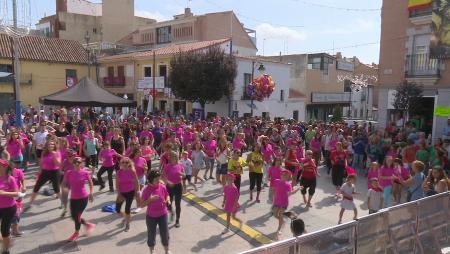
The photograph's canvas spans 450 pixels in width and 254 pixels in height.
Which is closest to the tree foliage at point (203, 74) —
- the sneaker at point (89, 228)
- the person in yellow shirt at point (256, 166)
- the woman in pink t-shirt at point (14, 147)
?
the woman in pink t-shirt at point (14, 147)

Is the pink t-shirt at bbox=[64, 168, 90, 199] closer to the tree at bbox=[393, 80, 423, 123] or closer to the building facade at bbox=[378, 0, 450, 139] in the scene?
the tree at bbox=[393, 80, 423, 123]

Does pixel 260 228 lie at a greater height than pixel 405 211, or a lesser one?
lesser

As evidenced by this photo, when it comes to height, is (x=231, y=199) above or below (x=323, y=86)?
below

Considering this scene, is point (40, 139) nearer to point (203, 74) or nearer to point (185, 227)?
point (185, 227)

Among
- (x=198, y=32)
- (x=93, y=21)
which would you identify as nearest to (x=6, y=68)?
(x=93, y=21)

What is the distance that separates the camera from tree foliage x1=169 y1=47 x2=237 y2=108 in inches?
1049

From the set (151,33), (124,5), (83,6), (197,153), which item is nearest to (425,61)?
(197,153)

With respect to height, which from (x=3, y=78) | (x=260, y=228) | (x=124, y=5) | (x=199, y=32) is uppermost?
(x=124, y=5)

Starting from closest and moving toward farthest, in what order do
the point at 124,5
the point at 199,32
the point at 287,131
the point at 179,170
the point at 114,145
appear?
1. the point at 179,170
2. the point at 114,145
3. the point at 287,131
4. the point at 199,32
5. the point at 124,5

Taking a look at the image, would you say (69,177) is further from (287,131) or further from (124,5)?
(124,5)

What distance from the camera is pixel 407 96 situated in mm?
17312

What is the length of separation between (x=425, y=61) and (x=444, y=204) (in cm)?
1400

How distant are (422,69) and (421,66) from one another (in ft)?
0.67

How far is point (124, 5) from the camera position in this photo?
4381 cm
